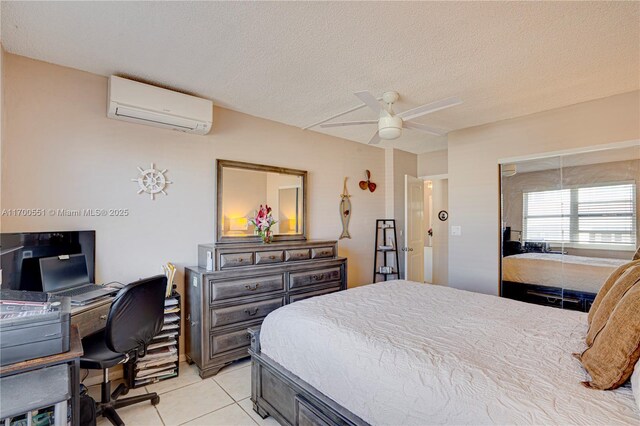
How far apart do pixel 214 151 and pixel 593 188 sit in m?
3.98

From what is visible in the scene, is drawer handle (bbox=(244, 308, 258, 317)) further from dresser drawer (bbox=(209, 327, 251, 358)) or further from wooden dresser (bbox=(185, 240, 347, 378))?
dresser drawer (bbox=(209, 327, 251, 358))

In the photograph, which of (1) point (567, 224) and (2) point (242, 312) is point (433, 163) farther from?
(2) point (242, 312)

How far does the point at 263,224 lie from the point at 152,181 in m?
1.17

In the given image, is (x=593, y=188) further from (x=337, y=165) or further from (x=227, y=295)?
(x=227, y=295)

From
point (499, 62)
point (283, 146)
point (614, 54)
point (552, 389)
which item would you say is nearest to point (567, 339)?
point (552, 389)

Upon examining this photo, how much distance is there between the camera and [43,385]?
4.21ft

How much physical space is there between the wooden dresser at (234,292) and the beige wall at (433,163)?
3034 millimetres

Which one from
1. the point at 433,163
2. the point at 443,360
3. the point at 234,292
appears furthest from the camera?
the point at 433,163

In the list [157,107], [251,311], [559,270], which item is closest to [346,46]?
[157,107]

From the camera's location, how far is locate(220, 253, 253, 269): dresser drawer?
284cm

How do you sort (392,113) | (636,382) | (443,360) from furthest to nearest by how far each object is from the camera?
(392,113), (443,360), (636,382)

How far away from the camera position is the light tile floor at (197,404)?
2.12 m

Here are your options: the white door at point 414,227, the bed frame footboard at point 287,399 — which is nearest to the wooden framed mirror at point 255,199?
the bed frame footboard at point 287,399

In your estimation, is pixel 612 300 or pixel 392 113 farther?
pixel 392 113
